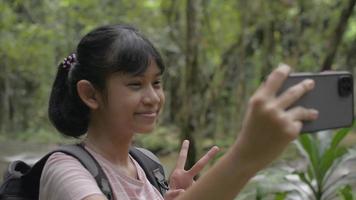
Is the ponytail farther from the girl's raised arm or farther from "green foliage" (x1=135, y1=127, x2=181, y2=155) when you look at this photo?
"green foliage" (x1=135, y1=127, x2=181, y2=155)

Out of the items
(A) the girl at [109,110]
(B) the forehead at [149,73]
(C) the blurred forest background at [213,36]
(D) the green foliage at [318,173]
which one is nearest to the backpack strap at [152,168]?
(A) the girl at [109,110]

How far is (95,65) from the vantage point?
1274mm

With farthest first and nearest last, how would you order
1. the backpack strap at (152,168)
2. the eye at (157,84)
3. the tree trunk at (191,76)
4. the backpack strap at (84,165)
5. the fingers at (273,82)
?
the tree trunk at (191,76) → the backpack strap at (152,168) → the eye at (157,84) → the backpack strap at (84,165) → the fingers at (273,82)

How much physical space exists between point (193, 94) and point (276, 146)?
385cm

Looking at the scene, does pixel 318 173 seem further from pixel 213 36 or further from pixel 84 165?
pixel 213 36

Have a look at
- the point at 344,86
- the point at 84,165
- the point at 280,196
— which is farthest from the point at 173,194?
the point at 280,196

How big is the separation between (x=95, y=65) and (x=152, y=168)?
355mm

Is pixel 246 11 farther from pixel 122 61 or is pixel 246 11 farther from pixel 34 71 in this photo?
pixel 34 71

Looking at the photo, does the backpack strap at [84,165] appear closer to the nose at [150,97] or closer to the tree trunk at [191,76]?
the nose at [150,97]

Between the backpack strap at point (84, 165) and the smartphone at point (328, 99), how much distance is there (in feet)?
1.72

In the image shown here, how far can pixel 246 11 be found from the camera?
739cm

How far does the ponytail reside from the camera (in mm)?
1365

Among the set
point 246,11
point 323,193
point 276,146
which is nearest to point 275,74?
point 276,146

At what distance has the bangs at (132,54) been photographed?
124 cm
